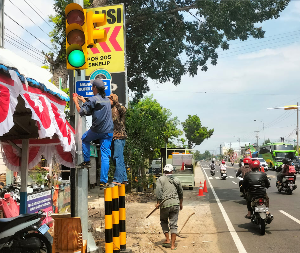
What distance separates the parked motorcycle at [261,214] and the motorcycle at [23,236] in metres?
5.75

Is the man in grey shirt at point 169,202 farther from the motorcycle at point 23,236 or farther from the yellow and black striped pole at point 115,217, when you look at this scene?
the motorcycle at point 23,236

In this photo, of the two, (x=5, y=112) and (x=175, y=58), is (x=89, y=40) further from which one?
(x=175, y=58)

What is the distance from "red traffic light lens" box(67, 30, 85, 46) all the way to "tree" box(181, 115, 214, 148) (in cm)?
8526

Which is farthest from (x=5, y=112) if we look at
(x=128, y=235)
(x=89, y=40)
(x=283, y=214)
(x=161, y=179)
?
(x=283, y=214)

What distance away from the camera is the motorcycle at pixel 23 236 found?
538 cm

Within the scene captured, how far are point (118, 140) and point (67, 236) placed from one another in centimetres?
192

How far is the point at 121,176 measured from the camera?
641cm

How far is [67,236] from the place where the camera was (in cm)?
543

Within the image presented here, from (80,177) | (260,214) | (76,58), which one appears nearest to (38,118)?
(76,58)

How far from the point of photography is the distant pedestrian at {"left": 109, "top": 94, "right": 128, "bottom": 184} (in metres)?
6.40

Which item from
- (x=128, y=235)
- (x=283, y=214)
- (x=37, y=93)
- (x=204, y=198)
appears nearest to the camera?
(x=37, y=93)

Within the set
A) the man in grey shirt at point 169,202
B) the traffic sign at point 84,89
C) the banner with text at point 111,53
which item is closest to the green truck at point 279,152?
the banner with text at point 111,53

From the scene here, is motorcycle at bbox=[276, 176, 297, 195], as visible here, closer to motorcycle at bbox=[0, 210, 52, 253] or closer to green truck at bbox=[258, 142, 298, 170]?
motorcycle at bbox=[0, 210, 52, 253]

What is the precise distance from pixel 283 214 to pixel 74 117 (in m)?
9.01
